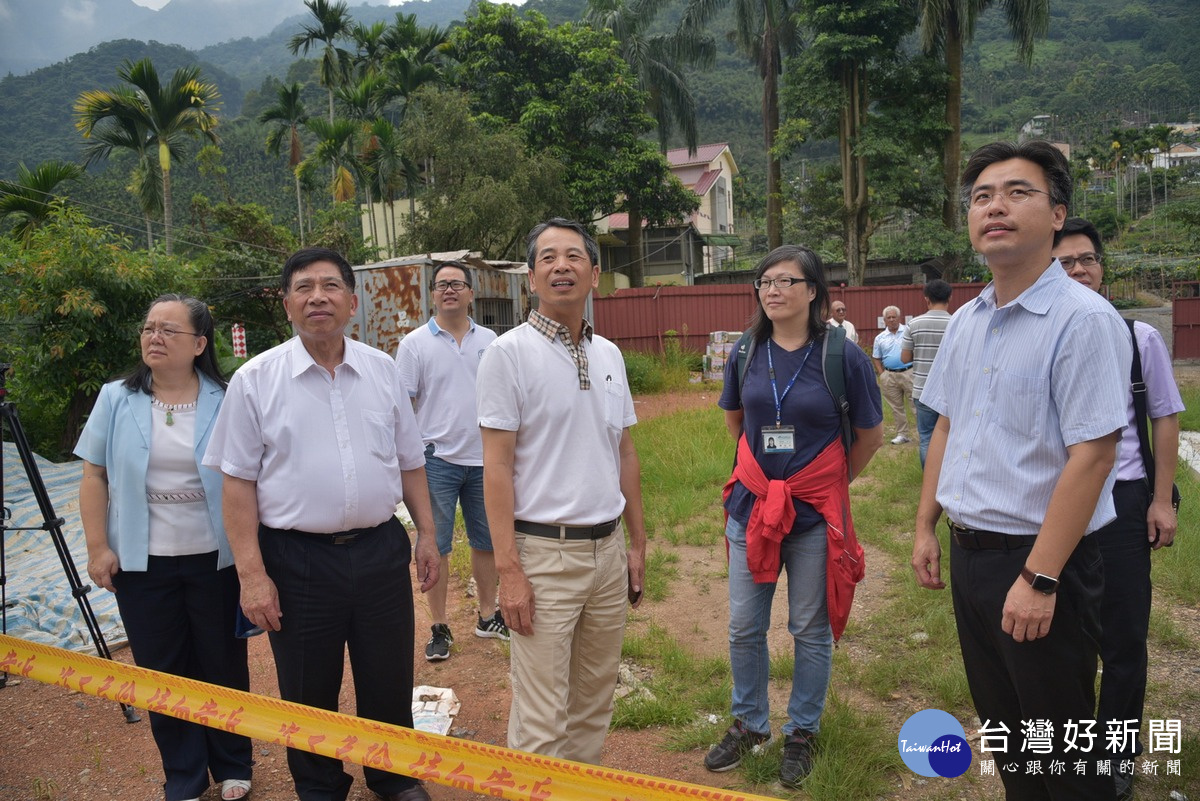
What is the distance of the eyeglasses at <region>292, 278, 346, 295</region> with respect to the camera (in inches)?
106

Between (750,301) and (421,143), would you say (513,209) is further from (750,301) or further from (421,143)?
(750,301)

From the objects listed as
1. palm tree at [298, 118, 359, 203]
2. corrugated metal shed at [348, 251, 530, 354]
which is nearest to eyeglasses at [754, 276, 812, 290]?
corrugated metal shed at [348, 251, 530, 354]

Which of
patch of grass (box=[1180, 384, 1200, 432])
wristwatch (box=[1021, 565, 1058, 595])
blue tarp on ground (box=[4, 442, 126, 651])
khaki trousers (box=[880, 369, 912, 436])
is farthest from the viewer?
patch of grass (box=[1180, 384, 1200, 432])

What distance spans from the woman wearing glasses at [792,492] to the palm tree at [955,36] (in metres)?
21.7

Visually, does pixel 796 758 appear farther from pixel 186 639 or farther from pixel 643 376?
pixel 643 376

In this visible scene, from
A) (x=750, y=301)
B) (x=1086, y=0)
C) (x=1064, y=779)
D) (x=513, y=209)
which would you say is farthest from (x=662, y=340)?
(x=1086, y=0)

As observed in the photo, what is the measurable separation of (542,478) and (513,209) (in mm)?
16861

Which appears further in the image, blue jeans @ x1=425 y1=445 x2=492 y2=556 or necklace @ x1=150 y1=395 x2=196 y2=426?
blue jeans @ x1=425 y1=445 x2=492 y2=556

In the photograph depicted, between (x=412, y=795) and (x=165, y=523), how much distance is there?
1371 millimetres

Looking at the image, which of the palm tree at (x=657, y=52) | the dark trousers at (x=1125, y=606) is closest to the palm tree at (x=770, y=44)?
the palm tree at (x=657, y=52)

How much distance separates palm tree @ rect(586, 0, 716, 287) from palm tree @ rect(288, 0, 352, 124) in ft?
28.8

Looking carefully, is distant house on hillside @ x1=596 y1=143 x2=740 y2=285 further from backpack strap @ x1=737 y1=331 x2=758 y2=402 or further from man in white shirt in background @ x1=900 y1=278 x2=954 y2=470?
backpack strap @ x1=737 y1=331 x2=758 y2=402

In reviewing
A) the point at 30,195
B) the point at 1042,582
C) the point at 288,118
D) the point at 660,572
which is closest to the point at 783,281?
the point at 1042,582

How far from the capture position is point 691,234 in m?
31.2
